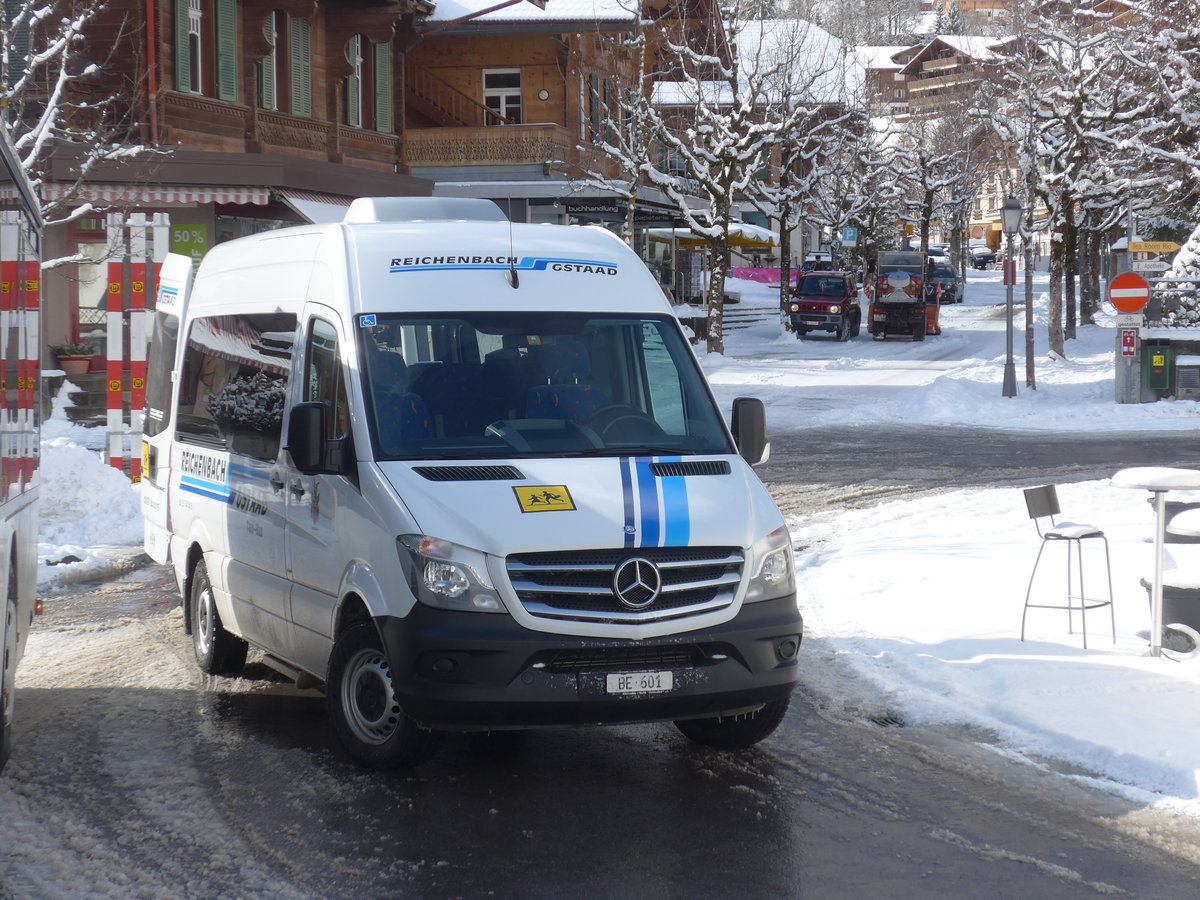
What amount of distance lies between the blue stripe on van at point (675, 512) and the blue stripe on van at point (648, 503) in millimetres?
32

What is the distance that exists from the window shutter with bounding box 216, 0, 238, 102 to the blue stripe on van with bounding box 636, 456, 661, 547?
891 inches

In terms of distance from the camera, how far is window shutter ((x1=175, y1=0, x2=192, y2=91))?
84.4 feet

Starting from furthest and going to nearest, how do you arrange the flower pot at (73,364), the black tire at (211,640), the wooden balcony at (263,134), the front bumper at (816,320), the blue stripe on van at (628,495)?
the front bumper at (816,320) → the wooden balcony at (263,134) → the flower pot at (73,364) → the black tire at (211,640) → the blue stripe on van at (628,495)

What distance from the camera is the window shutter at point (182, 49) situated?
25.7 m

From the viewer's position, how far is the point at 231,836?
18.3 ft

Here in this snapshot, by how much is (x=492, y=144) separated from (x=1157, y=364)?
18.1 m

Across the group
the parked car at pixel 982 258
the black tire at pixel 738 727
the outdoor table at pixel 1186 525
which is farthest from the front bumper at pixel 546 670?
the parked car at pixel 982 258

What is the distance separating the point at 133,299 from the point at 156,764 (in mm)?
10482

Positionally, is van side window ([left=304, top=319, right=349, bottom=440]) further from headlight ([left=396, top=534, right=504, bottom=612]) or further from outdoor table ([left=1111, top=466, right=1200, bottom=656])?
outdoor table ([left=1111, top=466, right=1200, bottom=656])

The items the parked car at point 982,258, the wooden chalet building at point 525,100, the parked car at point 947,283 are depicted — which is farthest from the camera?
the parked car at point 982,258

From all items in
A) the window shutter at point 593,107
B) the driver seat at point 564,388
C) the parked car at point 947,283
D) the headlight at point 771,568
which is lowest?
the headlight at point 771,568

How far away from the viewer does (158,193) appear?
2427 cm

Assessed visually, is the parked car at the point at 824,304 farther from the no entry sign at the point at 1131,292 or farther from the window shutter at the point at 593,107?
the no entry sign at the point at 1131,292

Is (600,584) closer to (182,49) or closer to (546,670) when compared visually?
(546,670)
